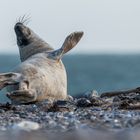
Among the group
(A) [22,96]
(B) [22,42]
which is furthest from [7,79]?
(B) [22,42]

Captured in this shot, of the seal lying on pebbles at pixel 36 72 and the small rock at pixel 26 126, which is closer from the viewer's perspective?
the small rock at pixel 26 126

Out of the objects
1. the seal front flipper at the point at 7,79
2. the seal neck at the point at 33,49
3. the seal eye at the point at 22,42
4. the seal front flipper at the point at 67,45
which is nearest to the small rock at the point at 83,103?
the seal front flipper at the point at 7,79

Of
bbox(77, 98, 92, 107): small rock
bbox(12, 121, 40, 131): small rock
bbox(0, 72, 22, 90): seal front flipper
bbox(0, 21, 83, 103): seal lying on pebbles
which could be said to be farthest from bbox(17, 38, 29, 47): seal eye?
bbox(12, 121, 40, 131): small rock

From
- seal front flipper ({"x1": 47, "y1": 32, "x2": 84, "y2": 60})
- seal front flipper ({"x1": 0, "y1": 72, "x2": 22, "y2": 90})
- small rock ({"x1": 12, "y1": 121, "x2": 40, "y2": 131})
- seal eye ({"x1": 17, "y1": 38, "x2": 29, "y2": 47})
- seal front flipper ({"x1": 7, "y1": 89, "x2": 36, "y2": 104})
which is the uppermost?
seal eye ({"x1": 17, "y1": 38, "x2": 29, "y2": 47})

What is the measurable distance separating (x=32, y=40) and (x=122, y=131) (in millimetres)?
5750

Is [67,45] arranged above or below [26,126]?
above

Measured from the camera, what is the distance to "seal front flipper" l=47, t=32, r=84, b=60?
38.9 feet

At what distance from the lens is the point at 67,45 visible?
12.0 meters

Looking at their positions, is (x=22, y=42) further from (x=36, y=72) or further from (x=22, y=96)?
(x=22, y=96)

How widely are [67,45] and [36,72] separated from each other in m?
1.18

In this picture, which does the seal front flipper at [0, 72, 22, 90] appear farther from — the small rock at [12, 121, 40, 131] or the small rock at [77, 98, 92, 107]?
the small rock at [12, 121, 40, 131]

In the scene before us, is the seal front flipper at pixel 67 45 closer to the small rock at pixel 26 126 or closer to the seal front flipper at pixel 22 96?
the seal front flipper at pixel 22 96

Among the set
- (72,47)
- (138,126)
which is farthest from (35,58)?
(138,126)

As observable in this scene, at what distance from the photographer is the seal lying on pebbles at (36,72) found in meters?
10.5
